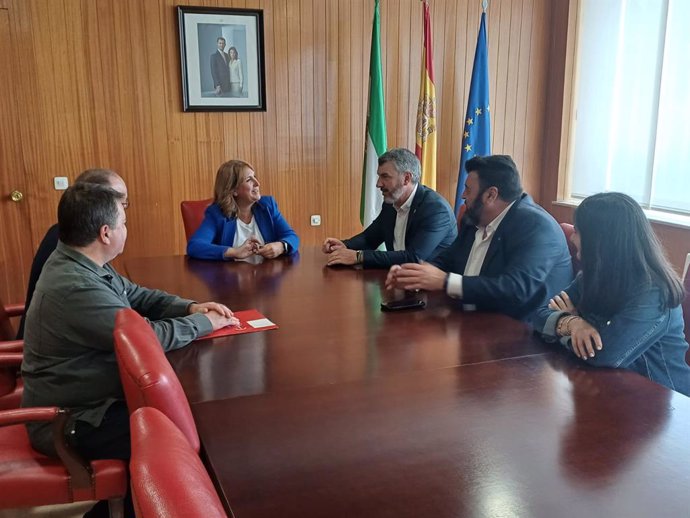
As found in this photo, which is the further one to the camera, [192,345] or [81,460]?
[192,345]

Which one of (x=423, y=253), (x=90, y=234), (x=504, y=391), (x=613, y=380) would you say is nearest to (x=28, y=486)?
(x=90, y=234)

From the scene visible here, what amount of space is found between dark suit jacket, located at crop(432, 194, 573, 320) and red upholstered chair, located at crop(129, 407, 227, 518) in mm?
1403

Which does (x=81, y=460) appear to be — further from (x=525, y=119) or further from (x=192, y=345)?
(x=525, y=119)

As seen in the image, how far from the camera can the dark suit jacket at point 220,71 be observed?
13.0ft

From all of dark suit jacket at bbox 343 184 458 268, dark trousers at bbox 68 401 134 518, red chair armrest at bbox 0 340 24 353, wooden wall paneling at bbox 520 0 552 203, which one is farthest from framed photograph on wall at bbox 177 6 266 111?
dark trousers at bbox 68 401 134 518

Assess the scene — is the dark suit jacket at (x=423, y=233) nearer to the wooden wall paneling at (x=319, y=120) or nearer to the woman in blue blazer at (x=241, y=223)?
the woman in blue blazer at (x=241, y=223)

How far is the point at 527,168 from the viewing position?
490 centimetres

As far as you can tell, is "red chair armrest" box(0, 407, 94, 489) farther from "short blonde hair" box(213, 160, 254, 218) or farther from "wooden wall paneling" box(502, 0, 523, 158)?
"wooden wall paneling" box(502, 0, 523, 158)

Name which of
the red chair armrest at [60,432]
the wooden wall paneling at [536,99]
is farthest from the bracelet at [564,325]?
the wooden wall paneling at [536,99]

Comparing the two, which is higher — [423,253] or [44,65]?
[44,65]

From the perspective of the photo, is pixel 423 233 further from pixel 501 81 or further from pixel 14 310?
pixel 501 81

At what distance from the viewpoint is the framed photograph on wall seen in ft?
12.7

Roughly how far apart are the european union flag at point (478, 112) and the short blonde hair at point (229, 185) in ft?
6.52

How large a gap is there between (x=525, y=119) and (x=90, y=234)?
4037mm
